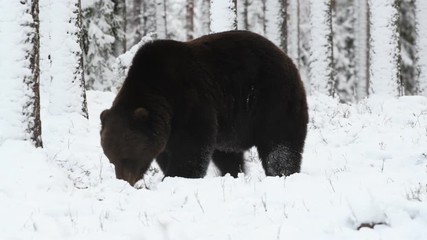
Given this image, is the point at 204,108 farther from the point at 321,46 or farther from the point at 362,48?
the point at 362,48

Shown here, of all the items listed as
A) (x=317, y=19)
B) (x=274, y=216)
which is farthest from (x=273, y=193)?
(x=317, y=19)

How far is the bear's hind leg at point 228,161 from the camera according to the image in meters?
8.73

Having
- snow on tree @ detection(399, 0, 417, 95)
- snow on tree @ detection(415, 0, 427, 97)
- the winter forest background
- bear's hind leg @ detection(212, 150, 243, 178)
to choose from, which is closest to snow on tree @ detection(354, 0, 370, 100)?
the winter forest background

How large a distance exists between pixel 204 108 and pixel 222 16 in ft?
26.1

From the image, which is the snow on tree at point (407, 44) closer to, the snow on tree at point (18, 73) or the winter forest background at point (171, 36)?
the winter forest background at point (171, 36)

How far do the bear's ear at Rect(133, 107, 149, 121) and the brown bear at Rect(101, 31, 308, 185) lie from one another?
1cm

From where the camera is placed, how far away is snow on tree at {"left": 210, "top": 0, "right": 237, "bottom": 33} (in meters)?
14.9

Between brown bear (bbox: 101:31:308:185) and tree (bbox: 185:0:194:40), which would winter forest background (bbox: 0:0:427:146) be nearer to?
tree (bbox: 185:0:194:40)

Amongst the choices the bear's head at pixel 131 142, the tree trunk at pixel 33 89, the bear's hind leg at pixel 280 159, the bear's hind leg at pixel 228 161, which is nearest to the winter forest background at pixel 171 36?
the tree trunk at pixel 33 89

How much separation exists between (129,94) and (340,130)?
16.7 ft

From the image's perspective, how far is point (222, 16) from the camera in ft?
49.0

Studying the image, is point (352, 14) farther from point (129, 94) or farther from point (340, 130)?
point (129, 94)

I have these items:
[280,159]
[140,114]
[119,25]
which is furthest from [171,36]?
[140,114]

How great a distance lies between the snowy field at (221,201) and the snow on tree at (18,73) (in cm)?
A: 29
